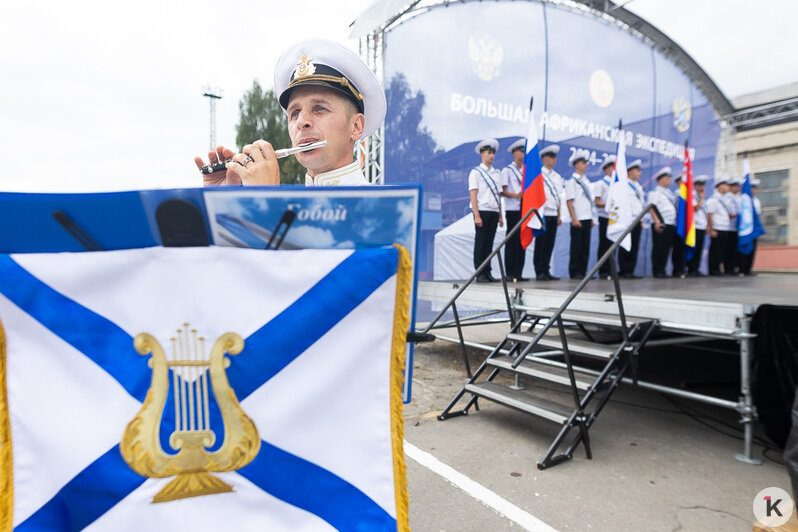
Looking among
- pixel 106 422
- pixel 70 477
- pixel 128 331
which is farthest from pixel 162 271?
pixel 70 477

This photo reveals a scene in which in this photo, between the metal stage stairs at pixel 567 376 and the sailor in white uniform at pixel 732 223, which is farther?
the sailor in white uniform at pixel 732 223

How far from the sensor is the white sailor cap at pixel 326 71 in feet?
4.66

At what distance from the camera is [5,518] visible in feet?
2.54

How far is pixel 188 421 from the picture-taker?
81cm

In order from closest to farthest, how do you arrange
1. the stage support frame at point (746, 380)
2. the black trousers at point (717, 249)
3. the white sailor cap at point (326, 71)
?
the white sailor cap at point (326, 71) < the stage support frame at point (746, 380) < the black trousers at point (717, 249)

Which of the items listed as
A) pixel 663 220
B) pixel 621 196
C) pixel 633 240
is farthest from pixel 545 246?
pixel 663 220

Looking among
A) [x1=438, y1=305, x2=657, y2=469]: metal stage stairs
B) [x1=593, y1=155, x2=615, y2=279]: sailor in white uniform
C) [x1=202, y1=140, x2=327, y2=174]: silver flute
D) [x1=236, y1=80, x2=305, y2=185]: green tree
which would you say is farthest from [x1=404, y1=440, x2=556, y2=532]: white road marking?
[x1=236, y1=80, x2=305, y2=185]: green tree

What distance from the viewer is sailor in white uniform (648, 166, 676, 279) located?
8.34m

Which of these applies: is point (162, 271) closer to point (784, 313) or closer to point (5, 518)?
point (5, 518)

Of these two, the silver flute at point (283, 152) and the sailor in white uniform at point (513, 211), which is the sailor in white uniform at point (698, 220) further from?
the silver flute at point (283, 152)

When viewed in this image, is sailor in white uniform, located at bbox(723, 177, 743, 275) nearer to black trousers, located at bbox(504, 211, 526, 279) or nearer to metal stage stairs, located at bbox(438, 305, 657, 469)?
black trousers, located at bbox(504, 211, 526, 279)

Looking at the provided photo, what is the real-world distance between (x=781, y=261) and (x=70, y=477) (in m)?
19.8

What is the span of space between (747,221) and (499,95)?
5.94 metres

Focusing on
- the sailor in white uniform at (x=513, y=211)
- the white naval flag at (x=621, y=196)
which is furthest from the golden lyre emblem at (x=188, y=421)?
the white naval flag at (x=621, y=196)
